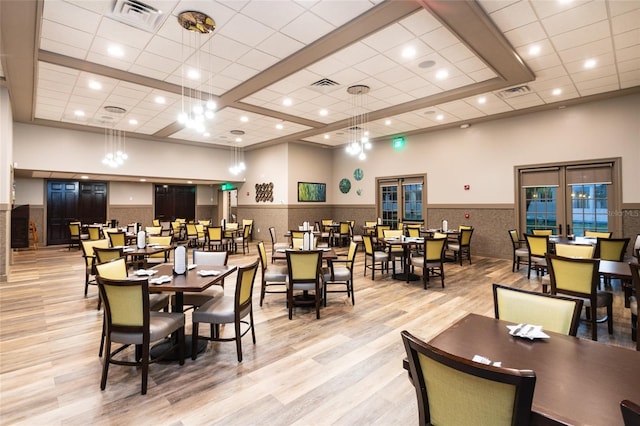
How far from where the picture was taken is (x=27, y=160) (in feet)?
27.8

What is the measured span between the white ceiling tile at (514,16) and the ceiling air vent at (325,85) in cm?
274

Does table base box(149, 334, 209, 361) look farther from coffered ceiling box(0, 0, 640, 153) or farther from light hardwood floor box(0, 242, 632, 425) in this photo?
coffered ceiling box(0, 0, 640, 153)

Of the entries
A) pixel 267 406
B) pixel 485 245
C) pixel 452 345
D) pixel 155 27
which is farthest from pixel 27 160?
pixel 485 245

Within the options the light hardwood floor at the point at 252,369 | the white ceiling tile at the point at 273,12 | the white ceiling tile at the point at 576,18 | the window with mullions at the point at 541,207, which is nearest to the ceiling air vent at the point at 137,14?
the white ceiling tile at the point at 273,12

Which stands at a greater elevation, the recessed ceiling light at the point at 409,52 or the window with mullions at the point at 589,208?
the recessed ceiling light at the point at 409,52

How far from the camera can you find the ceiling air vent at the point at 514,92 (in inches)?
244

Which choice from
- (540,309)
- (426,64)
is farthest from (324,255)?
(426,64)

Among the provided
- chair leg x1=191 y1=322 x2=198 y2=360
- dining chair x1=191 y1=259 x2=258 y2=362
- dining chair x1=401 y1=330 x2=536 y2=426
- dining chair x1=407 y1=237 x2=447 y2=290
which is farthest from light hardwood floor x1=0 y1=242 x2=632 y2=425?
dining chair x1=401 y1=330 x2=536 y2=426

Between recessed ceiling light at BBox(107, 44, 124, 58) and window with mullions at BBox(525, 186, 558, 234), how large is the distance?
8.85 m

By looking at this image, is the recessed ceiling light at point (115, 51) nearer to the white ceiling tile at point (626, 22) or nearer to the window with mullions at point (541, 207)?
the white ceiling tile at point (626, 22)

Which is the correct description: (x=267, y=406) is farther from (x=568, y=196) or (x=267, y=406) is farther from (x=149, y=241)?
(x=568, y=196)

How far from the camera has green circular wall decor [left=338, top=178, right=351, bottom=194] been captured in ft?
40.0

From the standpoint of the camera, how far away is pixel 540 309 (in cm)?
195

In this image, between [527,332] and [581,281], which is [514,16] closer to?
[581,281]
